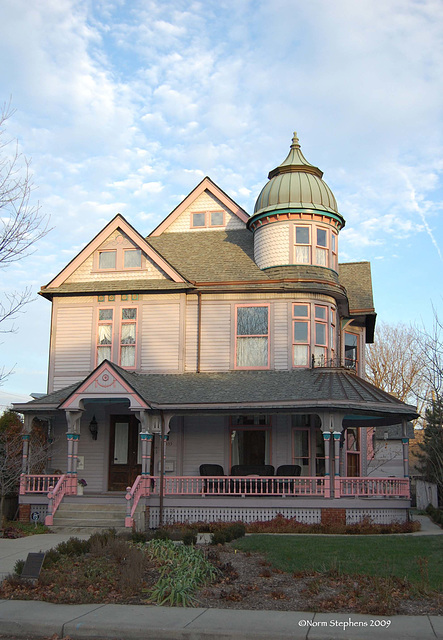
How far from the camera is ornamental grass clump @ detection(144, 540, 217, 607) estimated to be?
9.42 m

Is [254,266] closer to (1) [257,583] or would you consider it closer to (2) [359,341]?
(2) [359,341]

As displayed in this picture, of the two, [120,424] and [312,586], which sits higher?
[120,424]

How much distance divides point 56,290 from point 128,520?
9610 millimetres

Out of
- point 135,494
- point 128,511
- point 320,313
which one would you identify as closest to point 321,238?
point 320,313

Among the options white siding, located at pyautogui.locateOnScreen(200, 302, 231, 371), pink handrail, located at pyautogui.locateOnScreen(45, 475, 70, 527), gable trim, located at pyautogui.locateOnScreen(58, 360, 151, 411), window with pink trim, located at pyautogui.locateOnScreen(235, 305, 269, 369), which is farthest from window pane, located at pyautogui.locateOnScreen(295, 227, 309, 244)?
pink handrail, located at pyautogui.locateOnScreen(45, 475, 70, 527)

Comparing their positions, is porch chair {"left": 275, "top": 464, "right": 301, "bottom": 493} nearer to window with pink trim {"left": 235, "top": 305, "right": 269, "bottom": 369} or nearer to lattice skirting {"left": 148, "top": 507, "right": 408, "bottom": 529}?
lattice skirting {"left": 148, "top": 507, "right": 408, "bottom": 529}

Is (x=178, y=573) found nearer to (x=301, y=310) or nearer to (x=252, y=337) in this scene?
(x=252, y=337)

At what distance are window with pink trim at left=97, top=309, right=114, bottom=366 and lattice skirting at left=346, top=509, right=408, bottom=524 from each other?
9.99 metres

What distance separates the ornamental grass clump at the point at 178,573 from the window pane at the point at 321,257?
13442 mm

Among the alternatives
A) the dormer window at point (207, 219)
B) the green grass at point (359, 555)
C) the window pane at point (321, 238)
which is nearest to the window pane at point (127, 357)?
the dormer window at point (207, 219)

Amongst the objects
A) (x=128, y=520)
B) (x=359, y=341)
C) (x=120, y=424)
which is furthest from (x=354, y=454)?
(x=128, y=520)

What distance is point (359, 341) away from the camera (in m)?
29.0

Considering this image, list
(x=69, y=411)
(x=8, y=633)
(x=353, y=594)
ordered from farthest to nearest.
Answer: (x=69, y=411) < (x=353, y=594) < (x=8, y=633)

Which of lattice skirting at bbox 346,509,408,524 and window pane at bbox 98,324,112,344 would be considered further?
window pane at bbox 98,324,112,344
